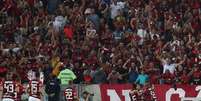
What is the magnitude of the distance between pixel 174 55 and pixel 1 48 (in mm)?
5689

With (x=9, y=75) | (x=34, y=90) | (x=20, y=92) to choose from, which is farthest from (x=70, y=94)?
(x=34, y=90)

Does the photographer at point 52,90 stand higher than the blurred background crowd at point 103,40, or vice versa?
the blurred background crowd at point 103,40

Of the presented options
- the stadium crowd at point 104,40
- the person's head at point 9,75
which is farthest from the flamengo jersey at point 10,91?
the stadium crowd at point 104,40

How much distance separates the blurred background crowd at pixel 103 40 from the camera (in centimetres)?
2608

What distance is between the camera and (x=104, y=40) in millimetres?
28609

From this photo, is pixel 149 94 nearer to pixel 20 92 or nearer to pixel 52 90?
pixel 52 90

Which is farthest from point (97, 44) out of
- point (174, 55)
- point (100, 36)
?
point (174, 55)

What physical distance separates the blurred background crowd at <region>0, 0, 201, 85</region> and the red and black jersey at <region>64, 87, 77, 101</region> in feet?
5.80

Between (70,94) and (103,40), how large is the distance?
548 cm

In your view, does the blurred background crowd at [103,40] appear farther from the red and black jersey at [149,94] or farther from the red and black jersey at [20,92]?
the red and black jersey at [20,92]

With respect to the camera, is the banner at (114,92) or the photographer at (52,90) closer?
the photographer at (52,90)

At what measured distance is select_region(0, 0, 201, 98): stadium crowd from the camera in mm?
26078

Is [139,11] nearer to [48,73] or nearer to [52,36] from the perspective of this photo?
[52,36]

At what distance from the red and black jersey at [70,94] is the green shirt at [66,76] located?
149 centimetres
